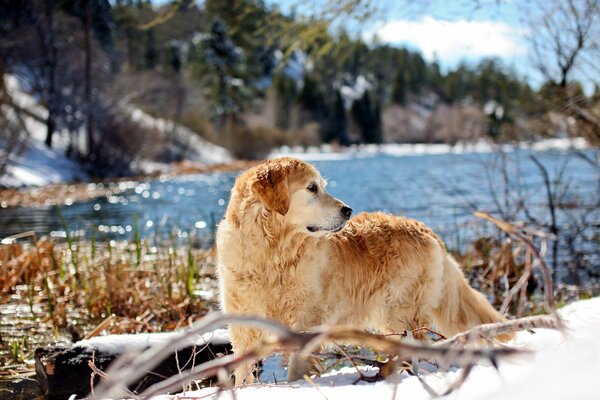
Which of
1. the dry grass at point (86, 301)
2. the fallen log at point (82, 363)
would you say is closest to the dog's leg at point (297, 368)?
the fallen log at point (82, 363)

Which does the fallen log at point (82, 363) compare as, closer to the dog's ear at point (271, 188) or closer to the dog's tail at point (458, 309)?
the dog's ear at point (271, 188)

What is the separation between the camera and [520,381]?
1.06 metres

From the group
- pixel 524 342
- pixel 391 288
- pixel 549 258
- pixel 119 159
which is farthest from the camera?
pixel 119 159

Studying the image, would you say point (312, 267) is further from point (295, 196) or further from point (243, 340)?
point (243, 340)

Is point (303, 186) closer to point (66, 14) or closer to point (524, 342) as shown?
point (524, 342)

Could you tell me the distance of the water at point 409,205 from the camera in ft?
30.4

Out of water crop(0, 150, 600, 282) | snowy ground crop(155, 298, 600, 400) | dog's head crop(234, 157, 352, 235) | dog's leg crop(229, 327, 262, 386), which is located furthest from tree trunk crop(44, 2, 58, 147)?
snowy ground crop(155, 298, 600, 400)

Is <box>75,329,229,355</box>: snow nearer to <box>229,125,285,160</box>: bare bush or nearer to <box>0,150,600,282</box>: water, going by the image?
<box>0,150,600,282</box>: water

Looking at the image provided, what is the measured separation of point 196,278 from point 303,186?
11.2ft

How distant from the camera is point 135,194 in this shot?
71.0ft

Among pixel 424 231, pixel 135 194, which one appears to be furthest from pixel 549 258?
pixel 135 194

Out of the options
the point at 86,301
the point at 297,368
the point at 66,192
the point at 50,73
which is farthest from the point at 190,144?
the point at 297,368

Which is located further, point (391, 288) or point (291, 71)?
point (291, 71)

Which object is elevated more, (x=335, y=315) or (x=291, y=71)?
(x=291, y=71)
